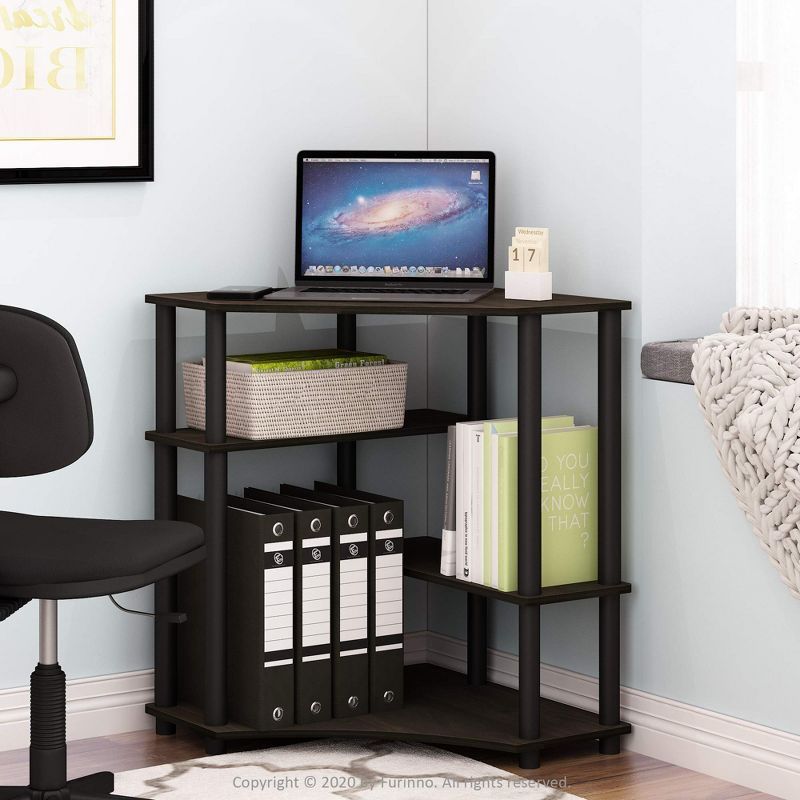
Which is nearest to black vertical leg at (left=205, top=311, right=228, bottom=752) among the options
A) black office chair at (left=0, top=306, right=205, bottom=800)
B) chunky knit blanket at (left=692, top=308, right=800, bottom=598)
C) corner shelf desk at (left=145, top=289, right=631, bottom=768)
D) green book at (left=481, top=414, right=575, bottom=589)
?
corner shelf desk at (left=145, top=289, right=631, bottom=768)

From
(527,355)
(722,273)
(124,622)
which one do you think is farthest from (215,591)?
(722,273)

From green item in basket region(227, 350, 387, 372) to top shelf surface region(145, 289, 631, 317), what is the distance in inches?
5.2

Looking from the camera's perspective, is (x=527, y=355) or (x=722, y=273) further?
(x=722, y=273)

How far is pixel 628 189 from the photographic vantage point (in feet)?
8.93

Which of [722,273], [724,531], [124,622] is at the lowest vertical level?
[124,622]

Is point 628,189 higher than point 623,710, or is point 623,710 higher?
point 628,189

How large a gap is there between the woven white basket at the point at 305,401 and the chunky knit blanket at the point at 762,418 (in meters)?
0.65

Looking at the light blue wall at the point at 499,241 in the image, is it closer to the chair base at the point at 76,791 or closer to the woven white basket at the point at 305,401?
the woven white basket at the point at 305,401

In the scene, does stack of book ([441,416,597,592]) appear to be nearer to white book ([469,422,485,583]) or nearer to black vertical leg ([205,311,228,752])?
white book ([469,422,485,583])

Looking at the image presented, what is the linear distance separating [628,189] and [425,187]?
16.1 inches

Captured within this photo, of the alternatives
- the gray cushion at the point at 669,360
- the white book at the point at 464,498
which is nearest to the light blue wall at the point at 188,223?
the white book at the point at 464,498

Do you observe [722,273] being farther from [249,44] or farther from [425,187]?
[249,44]

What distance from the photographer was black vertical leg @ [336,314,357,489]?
3.08m

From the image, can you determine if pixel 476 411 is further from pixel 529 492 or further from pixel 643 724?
pixel 643 724
